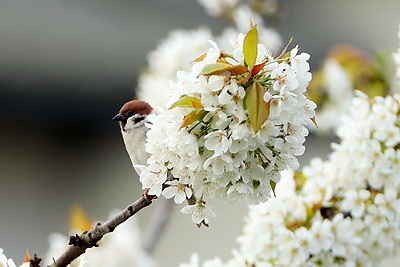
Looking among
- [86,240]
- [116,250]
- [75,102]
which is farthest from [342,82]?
[75,102]

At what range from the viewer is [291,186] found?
2145 mm

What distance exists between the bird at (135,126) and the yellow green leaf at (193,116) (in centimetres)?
100

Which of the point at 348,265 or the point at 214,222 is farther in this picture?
the point at 214,222

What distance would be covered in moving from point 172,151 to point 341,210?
2.41 ft

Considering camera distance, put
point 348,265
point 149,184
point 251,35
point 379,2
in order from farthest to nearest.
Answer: point 379,2 → point 348,265 → point 149,184 → point 251,35

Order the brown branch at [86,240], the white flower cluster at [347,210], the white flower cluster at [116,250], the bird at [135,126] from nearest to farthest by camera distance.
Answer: the brown branch at [86,240] → the white flower cluster at [347,210] → the bird at [135,126] → the white flower cluster at [116,250]

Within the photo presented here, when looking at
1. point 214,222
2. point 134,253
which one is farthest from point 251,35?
point 214,222

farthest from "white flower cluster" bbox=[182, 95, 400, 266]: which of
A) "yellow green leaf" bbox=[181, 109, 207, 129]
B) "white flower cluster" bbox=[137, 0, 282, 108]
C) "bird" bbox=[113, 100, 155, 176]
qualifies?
"white flower cluster" bbox=[137, 0, 282, 108]

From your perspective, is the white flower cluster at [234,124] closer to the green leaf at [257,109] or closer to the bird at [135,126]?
the green leaf at [257,109]

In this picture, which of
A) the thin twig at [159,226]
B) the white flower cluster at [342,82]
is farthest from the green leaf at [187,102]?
the white flower cluster at [342,82]

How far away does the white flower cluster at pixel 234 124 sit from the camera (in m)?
1.39

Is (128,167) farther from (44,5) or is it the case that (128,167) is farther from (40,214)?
(44,5)

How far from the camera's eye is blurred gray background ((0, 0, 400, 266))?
6559mm

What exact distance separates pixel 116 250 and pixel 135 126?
78 cm
